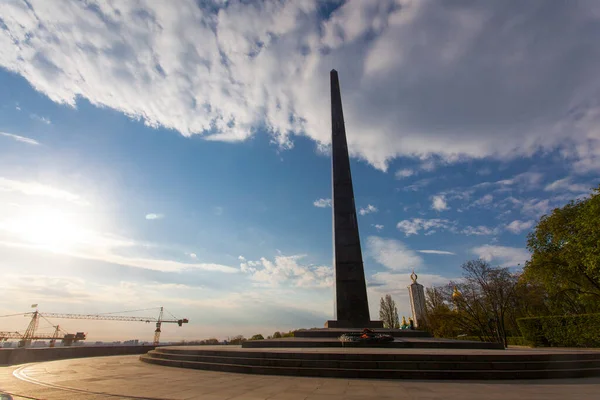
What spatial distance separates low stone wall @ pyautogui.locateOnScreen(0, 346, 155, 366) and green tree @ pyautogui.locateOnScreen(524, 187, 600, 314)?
36.0m

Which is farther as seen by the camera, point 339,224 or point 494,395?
point 339,224

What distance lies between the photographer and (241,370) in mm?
10344

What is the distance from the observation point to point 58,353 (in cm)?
1803

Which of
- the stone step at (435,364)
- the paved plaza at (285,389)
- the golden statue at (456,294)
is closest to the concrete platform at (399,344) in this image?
the stone step at (435,364)

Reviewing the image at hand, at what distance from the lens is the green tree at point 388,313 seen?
215 ft

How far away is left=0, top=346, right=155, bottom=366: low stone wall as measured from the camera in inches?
582

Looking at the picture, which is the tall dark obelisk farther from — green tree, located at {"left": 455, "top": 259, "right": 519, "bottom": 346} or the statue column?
the statue column

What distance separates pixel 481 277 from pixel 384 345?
27825mm

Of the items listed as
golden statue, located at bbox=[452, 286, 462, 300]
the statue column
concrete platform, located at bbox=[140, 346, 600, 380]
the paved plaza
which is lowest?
the paved plaza

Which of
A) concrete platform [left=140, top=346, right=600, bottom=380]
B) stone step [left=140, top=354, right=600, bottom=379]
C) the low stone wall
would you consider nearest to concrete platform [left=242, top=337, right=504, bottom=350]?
concrete platform [left=140, top=346, right=600, bottom=380]

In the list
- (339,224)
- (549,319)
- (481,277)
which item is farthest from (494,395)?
(481,277)

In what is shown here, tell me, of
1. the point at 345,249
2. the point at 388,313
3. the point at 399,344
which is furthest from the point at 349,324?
the point at 388,313

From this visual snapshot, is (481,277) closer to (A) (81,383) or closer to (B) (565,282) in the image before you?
(B) (565,282)

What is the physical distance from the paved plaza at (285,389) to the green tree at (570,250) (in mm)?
16878
